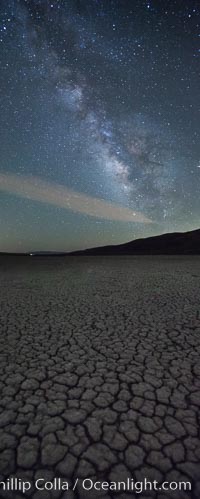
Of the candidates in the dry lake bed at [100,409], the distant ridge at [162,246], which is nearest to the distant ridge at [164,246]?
the distant ridge at [162,246]

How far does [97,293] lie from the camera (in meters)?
8.58

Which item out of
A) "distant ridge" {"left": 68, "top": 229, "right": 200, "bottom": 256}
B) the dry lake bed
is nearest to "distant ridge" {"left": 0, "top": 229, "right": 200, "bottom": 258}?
"distant ridge" {"left": 68, "top": 229, "right": 200, "bottom": 256}

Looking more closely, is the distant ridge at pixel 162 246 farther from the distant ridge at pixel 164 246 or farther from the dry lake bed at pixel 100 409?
the dry lake bed at pixel 100 409

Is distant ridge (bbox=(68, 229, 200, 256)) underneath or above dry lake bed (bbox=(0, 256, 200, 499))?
above

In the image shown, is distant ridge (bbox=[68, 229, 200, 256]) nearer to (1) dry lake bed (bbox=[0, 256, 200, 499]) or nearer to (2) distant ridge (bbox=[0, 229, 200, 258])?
(2) distant ridge (bbox=[0, 229, 200, 258])

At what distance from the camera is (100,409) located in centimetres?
235

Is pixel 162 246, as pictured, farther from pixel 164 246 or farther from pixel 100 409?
pixel 100 409

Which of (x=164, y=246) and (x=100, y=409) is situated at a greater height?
(x=164, y=246)

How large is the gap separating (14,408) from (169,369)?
6.11 feet

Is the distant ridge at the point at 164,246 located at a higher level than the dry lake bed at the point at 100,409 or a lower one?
higher

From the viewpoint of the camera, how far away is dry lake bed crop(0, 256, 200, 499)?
1677 millimetres

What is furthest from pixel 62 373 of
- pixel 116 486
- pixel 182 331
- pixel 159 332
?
pixel 182 331

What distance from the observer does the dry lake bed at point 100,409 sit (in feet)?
5.50

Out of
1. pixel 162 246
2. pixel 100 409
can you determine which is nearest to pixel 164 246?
pixel 162 246
